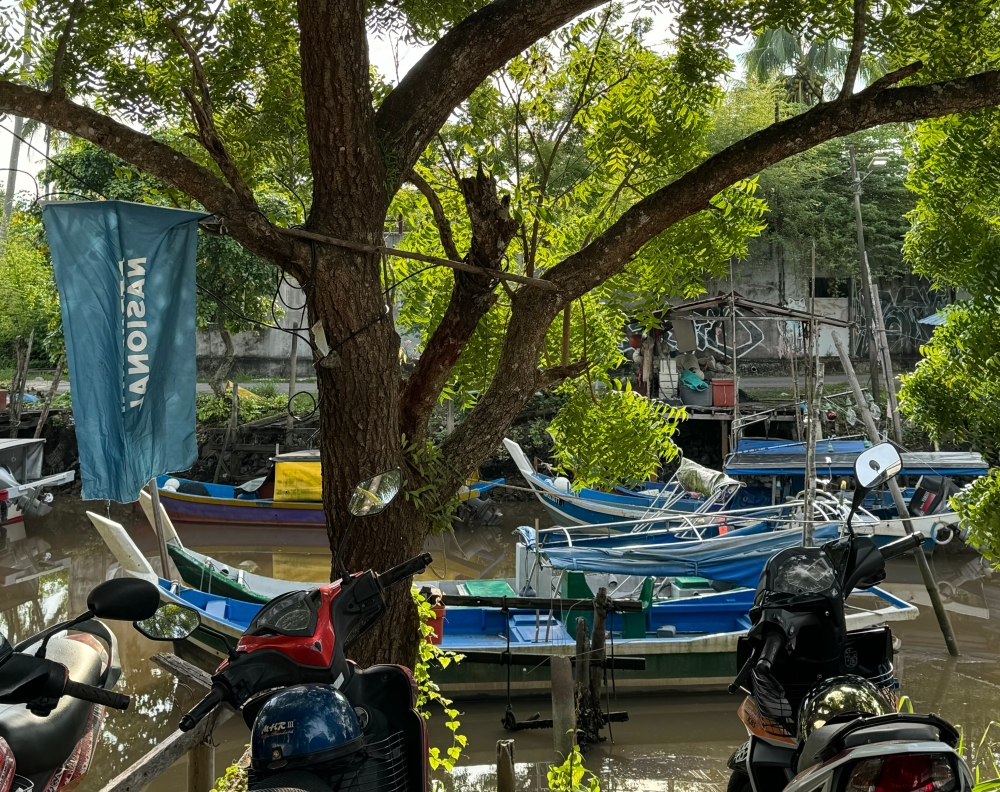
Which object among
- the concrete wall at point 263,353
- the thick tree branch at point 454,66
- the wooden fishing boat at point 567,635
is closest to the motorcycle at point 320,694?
the thick tree branch at point 454,66

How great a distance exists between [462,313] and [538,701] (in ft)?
18.9

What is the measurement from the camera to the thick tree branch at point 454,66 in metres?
3.31

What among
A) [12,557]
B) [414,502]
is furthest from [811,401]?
[12,557]

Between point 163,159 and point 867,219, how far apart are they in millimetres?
21148

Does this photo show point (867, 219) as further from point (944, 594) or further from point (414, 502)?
point (414, 502)

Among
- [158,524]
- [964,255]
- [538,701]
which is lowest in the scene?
[538,701]

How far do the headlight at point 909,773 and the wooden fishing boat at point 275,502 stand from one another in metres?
13.7

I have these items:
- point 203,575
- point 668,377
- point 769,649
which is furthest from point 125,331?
point 668,377

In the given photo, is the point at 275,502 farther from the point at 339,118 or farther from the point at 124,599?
the point at 124,599

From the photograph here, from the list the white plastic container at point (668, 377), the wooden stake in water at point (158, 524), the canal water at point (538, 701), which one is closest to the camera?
the canal water at point (538, 701)

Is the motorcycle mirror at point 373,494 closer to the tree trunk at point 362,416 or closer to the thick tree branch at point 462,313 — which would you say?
the tree trunk at point 362,416

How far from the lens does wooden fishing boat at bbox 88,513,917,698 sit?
26.3 ft

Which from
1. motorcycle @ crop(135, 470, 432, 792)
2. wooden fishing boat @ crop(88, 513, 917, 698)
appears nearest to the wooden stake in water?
wooden fishing boat @ crop(88, 513, 917, 698)

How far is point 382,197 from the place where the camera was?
133 inches
